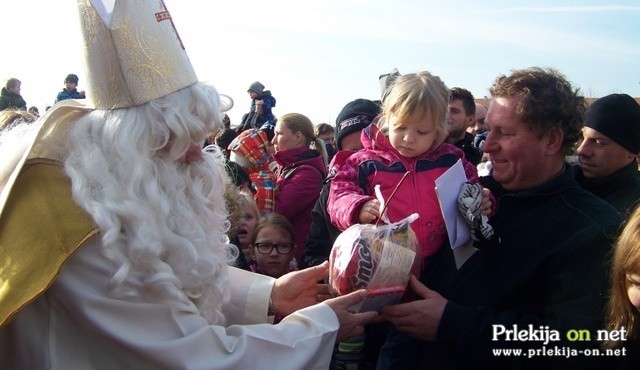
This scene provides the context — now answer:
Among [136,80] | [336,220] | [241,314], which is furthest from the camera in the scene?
[336,220]

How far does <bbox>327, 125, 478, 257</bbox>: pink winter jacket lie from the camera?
102 inches

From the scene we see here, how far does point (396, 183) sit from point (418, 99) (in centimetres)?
39

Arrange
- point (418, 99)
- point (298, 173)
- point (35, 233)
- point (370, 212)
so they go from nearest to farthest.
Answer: point (35, 233), point (370, 212), point (418, 99), point (298, 173)

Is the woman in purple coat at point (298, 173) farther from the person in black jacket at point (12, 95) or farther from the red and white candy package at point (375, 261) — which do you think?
the person in black jacket at point (12, 95)

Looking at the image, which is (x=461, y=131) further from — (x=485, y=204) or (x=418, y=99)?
(x=485, y=204)

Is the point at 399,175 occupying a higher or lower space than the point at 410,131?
lower

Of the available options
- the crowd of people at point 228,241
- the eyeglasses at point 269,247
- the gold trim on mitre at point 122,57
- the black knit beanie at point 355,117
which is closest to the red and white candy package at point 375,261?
the crowd of people at point 228,241

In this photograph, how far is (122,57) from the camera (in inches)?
74.1

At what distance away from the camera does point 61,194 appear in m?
1.71

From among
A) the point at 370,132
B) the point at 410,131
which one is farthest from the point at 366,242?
the point at 370,132

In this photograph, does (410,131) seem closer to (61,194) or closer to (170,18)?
(170,18)

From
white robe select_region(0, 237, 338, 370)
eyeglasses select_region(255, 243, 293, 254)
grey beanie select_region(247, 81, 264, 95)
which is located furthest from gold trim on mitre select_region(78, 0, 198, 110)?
grey beanie select_region(247, 81, 264, 95)

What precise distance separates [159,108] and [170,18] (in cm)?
38

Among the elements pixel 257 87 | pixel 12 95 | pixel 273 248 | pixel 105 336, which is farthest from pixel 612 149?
pixel 12 95
